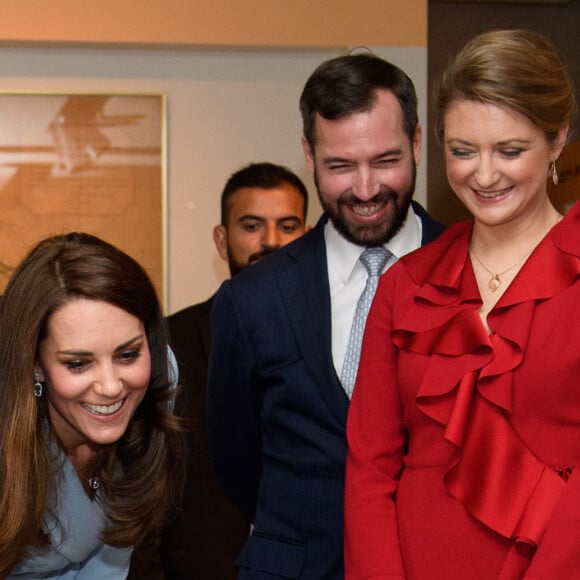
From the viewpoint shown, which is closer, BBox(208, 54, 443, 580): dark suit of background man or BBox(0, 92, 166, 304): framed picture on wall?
BBox(208, 54, 443, 580): dark suit of background man

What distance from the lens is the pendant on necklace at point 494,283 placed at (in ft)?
6.64

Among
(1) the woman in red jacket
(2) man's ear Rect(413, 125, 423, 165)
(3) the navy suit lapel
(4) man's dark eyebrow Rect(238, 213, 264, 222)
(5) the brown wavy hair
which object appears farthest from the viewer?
(4) man's dark eyebrow Rect(238, 213, 264, 222)

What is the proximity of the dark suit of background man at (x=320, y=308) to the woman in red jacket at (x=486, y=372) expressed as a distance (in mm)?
230

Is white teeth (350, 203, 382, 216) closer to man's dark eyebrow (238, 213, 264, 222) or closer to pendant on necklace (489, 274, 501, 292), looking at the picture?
pendant on necklace (489, 274, 501, 292)

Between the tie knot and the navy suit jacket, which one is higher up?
the tie knot

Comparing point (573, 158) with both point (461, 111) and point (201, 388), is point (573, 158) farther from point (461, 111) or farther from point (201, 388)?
point (461, 111)

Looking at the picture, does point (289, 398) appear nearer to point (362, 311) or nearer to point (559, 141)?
point (362, 311)

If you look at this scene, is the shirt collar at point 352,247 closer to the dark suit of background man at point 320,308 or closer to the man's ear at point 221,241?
the dark suit of background man at point 320,308

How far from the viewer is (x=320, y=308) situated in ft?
7.92

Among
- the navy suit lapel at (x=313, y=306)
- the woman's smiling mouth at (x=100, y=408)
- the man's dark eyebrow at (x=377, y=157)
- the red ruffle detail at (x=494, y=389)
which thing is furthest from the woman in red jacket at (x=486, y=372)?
the woman's smiling mouth at (x=100, y=408)

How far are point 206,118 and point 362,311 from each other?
191 centimetres

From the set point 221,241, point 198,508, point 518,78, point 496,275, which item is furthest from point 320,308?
point 221,241

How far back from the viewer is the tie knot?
2.43 m

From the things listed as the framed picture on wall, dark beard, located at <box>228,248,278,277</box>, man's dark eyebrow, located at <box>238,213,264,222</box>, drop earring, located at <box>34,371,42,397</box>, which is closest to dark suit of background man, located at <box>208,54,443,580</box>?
drop earring, located at <box>34,371,42,397</box>
